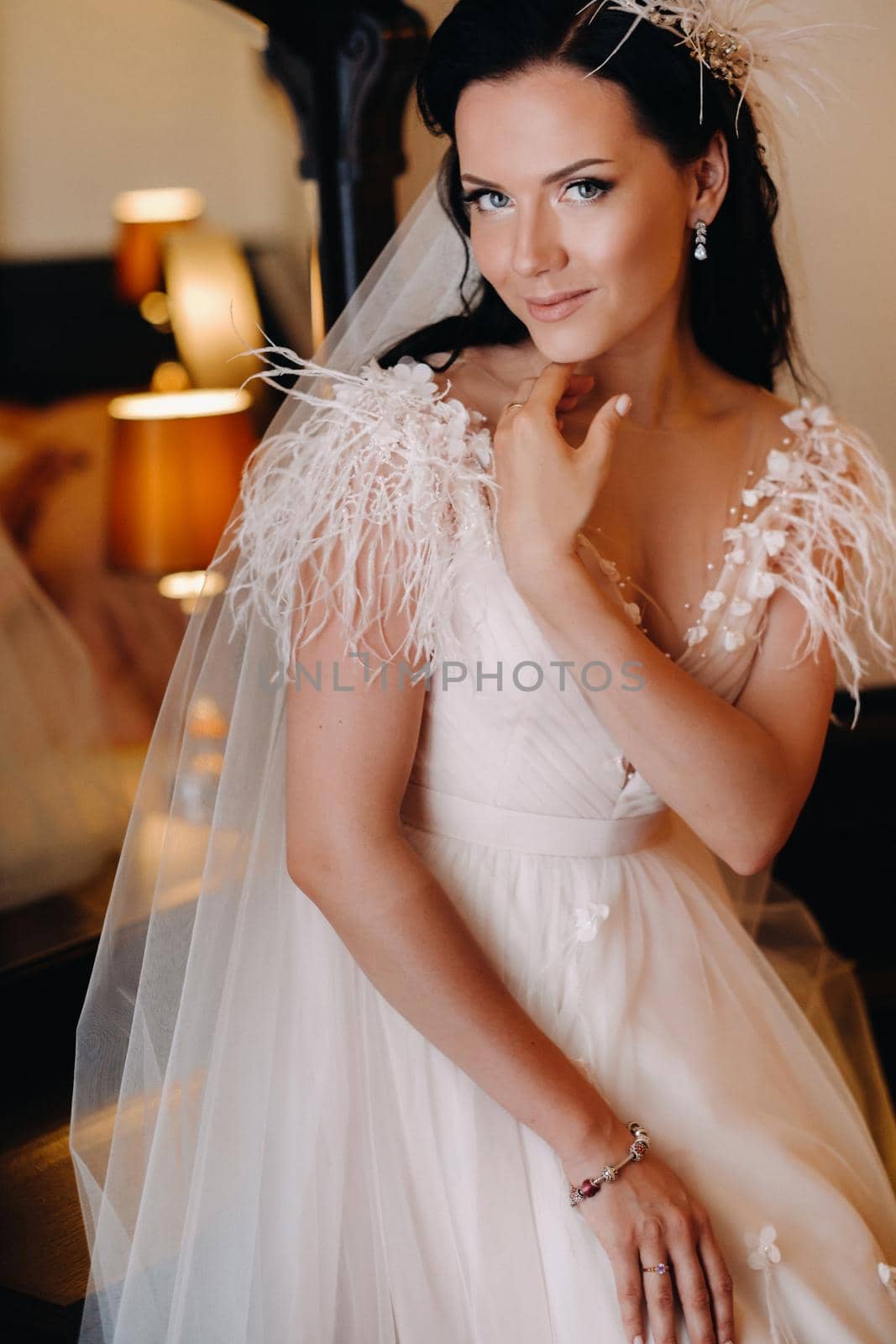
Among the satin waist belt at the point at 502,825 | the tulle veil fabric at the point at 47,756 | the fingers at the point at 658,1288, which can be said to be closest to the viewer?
the fingers at the point at 658,1288

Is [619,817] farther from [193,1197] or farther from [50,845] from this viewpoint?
[50,845]

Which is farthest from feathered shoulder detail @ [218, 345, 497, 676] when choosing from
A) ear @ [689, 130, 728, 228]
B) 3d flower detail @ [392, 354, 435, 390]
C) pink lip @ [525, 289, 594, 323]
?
ear @ [689, 130, 728, 228]

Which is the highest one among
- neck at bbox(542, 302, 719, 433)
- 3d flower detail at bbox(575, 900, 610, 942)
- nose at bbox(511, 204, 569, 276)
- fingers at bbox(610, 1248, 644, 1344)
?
nose at bbox(511, 204, 569, 276)

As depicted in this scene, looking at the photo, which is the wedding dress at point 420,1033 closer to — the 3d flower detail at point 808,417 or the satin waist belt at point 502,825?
the satin waist belt at point 502,825

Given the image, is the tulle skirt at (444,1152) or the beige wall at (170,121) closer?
the tulle skirt at (444,1152)

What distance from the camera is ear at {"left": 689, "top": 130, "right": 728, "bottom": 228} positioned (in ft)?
4.28

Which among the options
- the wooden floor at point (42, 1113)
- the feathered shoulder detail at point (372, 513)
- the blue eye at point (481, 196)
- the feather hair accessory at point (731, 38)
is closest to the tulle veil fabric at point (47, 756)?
the wooden floor at point (42, 1113)

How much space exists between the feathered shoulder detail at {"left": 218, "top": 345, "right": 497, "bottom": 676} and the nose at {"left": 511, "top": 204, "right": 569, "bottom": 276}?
0.45ft

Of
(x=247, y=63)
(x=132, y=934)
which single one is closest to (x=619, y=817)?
(x=132, y=934)

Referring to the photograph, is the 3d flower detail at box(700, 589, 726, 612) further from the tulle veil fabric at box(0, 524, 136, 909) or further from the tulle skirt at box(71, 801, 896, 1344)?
the tulle veil fabric at box(0, 524, 136, 909)

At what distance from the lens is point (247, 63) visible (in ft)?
6.05

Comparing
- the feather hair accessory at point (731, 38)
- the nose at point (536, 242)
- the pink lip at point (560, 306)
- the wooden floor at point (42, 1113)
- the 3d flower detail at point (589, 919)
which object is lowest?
the wooden floor at point (42, 1113)

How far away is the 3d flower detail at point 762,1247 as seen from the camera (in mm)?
1140

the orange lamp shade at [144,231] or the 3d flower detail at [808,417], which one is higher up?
the orange lamp shade at [144,231]
